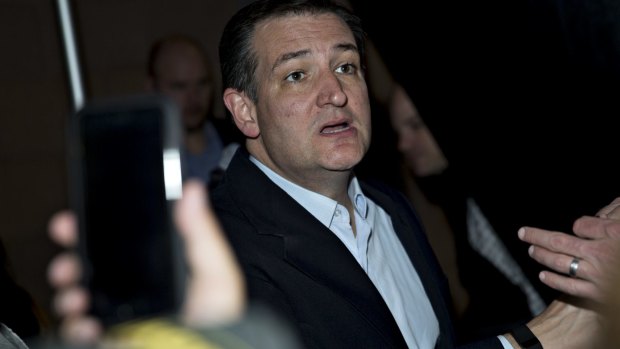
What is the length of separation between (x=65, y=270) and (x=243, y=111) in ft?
3.91

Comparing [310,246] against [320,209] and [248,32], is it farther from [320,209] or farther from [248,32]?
[248,32]

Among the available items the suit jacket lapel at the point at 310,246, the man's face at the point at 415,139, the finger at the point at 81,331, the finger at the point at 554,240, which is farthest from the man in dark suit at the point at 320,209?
the man's face at the point at 415,139

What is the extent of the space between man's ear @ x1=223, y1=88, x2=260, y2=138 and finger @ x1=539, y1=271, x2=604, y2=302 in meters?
0.63

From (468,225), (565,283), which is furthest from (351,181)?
(468,225)

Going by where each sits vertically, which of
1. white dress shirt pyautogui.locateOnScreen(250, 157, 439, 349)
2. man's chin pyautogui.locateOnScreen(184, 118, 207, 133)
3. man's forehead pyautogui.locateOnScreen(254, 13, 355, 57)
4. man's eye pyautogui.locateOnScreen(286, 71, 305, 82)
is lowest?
white dress shirt pyautogui.locateOnScreen(250, 157, 439, 349)

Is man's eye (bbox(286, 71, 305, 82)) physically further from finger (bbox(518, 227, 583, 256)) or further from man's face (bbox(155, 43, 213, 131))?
man's face (bbox(155, 43, 213, 131))

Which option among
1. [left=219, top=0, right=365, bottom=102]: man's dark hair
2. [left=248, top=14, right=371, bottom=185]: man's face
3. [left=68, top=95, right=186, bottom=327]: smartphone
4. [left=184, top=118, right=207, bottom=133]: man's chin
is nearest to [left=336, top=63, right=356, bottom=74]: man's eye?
[left=248, top=14, right=371, bottom=185]: man's face

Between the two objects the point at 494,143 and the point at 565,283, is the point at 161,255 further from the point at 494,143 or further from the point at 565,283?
the point at 494,143

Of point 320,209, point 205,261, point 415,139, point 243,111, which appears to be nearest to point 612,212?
point 320,209

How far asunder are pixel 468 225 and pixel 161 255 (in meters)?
2.17

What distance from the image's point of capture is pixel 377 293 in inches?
56.6

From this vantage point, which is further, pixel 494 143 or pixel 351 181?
pixel 494 143

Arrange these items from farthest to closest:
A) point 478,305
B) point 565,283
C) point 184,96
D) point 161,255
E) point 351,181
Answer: point 184,96 < point 478,305 < point 351,181 < point 565,283 < point 161,255

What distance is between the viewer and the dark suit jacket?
4.47 feet
